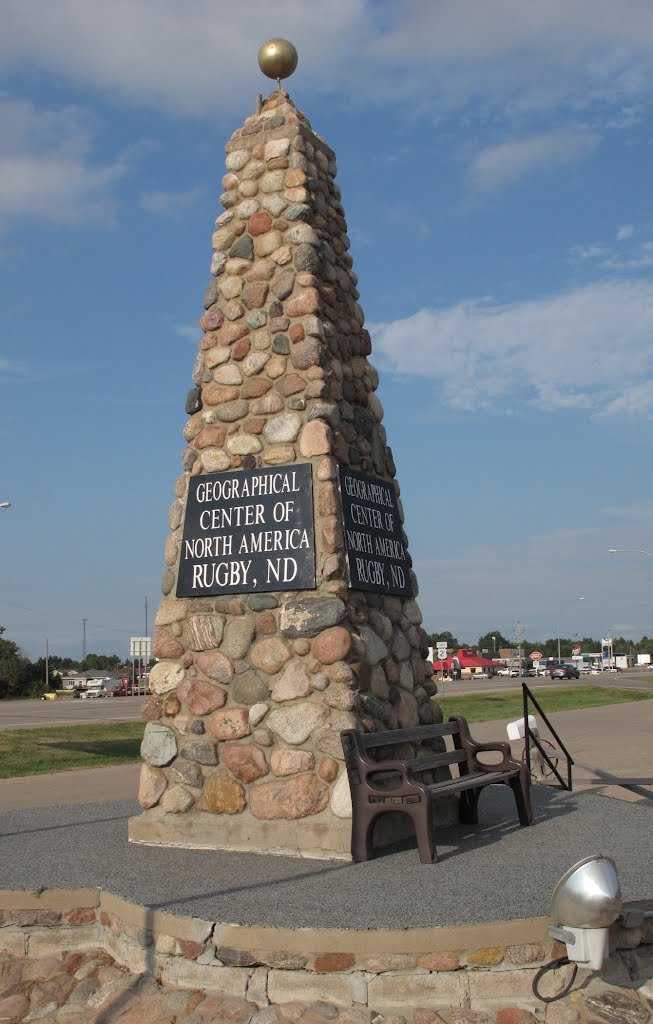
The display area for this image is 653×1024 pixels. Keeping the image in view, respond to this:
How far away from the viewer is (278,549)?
629 centimetres

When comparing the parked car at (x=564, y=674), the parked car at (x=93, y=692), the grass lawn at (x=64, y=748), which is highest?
the grass lawn at (x=64, y=748)

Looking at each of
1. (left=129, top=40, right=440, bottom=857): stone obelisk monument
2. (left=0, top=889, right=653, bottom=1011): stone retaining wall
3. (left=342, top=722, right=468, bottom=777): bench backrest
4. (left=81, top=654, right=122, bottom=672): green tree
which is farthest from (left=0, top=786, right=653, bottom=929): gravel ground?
(left=81, top=654, right=122, bottom=672): green tree

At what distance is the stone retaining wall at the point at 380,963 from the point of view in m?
3.98

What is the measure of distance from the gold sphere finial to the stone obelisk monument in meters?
0.01

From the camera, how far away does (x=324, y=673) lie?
5.89 meters

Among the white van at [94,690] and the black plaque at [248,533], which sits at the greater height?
the black plaque at [248,533]

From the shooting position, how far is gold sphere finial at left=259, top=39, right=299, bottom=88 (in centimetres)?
715

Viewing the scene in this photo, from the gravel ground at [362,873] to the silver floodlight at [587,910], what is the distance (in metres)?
0.28

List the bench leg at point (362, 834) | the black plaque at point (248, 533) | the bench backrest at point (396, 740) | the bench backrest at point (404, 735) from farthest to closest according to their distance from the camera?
1. the black plaque at point (248, 533)
2. the bench backrest at point (404, 735)
3. the bench backrest at point (396, 740)
4. the bench leg at point (362, 834)

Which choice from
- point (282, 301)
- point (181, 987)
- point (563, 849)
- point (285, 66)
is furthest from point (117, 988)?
point (285, 66)

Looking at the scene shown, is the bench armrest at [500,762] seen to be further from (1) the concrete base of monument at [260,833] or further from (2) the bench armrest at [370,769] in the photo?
(2) the bench armrest at [370,769]

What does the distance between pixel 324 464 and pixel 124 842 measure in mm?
2885

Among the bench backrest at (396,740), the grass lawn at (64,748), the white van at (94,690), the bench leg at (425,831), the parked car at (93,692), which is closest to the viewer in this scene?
the bench leg at (425,831)

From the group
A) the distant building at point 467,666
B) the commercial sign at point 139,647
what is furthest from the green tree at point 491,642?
the commercial sign at point 139,647
